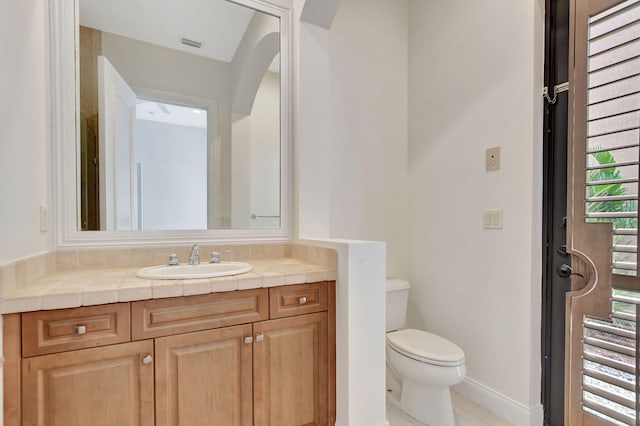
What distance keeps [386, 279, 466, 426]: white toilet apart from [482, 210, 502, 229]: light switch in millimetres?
716

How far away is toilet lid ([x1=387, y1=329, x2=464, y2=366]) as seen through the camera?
1627 mm

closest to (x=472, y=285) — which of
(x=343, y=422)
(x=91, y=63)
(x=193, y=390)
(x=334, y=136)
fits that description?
(x=343, y=422)

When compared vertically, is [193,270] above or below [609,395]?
above

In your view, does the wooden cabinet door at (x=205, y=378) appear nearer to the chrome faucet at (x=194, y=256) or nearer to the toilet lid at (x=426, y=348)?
the chrome faucet at (x=194, y=256)

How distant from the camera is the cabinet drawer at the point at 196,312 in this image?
1.17m

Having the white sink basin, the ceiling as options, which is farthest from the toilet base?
Result: the ceiling

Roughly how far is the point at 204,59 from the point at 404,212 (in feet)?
5.55

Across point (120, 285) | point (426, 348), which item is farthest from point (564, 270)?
point (120, 285)

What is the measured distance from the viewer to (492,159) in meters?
1.86

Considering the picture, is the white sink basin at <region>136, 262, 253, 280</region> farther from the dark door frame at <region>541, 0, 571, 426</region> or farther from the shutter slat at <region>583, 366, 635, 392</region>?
the dark door frame at <region>541, 0, 571, 426</region>

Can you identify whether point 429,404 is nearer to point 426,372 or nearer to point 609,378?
point 426,372

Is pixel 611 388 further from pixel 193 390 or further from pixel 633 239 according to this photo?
pixel 193 390

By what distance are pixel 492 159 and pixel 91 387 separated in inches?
84.7

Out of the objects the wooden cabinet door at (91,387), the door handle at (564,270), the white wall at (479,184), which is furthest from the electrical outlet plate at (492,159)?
the wooden cabinet door at (91,387)
